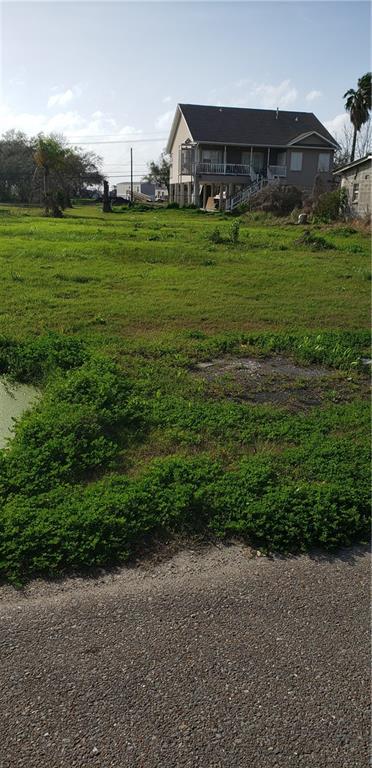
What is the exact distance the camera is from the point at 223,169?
43.7 meters

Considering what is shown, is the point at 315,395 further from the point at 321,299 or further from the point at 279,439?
the point at 321,299

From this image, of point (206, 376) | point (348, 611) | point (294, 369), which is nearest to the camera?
point (348, 611)

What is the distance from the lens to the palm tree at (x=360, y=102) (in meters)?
45.6

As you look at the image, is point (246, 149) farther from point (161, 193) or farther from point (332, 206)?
point (161, 193)

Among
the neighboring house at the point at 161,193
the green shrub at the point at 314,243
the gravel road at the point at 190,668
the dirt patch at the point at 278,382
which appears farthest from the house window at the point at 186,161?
the gravel road at the point at 190,668

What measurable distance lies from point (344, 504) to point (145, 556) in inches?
51.6

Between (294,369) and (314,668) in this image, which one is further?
(294,369)

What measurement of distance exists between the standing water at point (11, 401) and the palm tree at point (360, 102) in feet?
152

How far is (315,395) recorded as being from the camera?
6188mm

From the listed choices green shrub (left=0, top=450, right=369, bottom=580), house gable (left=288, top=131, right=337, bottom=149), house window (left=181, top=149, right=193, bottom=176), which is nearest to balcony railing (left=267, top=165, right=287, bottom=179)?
house gable (left=288, top=131, right=337, bottom=149)

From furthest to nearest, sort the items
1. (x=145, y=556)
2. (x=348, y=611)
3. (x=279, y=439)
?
(x=279, y=439), (x=145, y=556), (x=348, y=611)

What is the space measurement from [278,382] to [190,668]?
4078mm

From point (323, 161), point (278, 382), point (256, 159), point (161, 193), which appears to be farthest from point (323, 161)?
point (278, 382)

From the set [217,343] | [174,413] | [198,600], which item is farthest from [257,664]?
[217,343]
